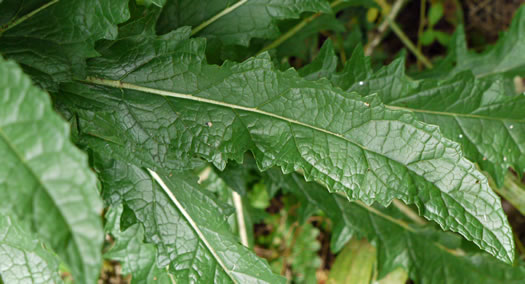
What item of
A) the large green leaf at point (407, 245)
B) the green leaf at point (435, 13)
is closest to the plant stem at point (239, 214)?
the large green leaf at point (407, 245)

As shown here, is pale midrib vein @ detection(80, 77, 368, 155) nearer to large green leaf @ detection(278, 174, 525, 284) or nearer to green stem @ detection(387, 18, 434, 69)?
large green leaf @ detection(278, 174, 525, 284)

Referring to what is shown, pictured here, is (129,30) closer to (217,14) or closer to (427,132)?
(217,14)

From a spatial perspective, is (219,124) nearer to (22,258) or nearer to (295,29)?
(22,258)

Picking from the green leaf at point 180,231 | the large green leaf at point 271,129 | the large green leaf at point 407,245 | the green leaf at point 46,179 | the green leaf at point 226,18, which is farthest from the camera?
the large green leaf at point 407,245

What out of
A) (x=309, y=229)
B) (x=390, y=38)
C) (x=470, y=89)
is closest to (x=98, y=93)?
(x=470, y=89)

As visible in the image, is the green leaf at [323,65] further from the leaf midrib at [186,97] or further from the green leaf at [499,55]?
the green leaf at [499,55]

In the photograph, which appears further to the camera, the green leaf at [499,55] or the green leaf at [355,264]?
the green leaf at [355,264]
